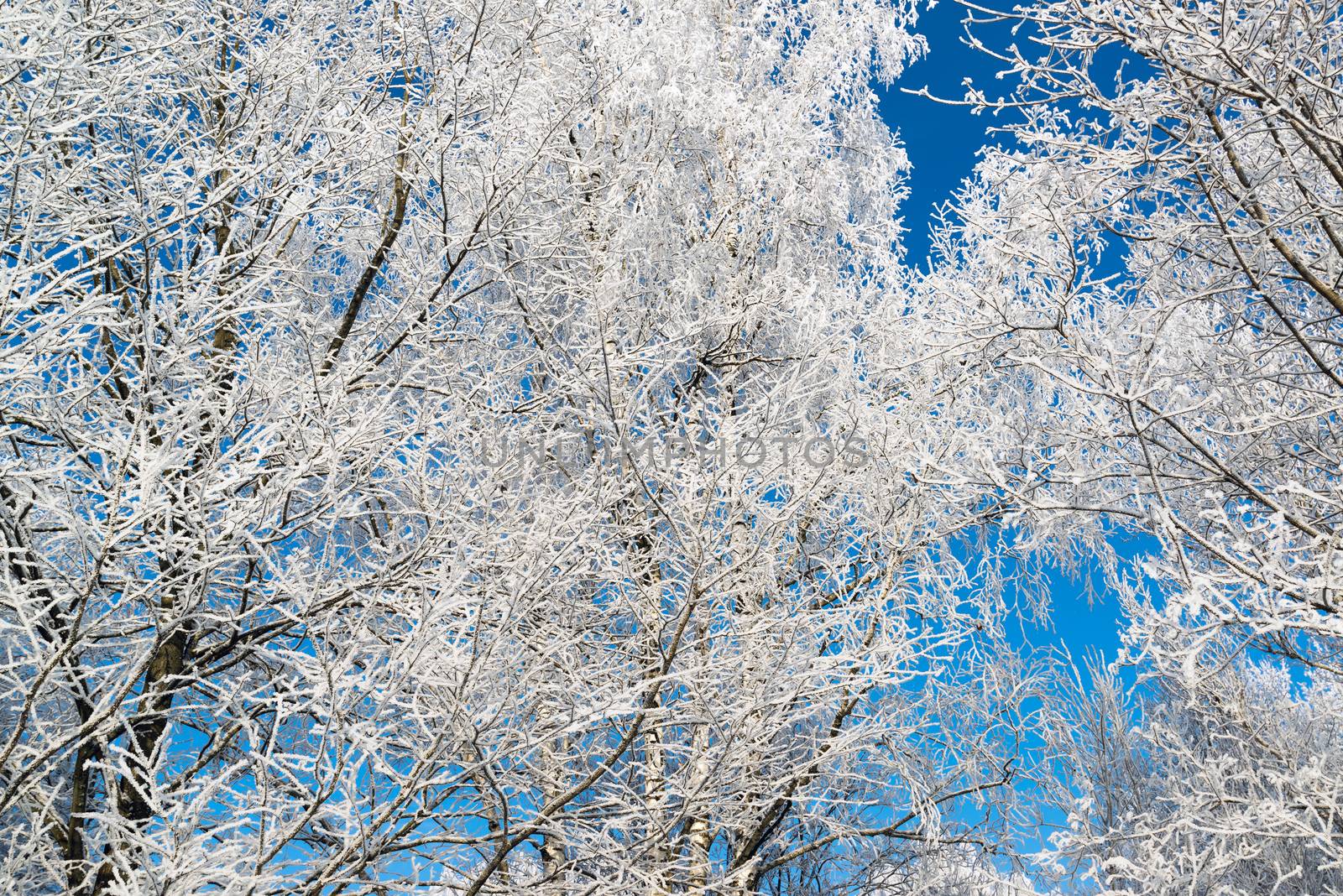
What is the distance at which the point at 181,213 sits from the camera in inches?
141

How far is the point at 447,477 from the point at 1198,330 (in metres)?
5.58

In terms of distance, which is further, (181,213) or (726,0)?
(726,0)

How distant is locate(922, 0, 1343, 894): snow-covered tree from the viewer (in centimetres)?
354

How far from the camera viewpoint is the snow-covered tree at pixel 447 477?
3.07m

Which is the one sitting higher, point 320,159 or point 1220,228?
point 1220,228

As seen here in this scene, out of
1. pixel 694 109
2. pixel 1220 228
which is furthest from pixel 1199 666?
pixel 694 109

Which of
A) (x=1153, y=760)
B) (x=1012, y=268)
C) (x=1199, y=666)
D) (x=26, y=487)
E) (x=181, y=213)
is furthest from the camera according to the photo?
(x=1153, y=760)

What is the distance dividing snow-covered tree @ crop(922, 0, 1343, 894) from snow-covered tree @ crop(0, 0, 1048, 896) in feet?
2.48

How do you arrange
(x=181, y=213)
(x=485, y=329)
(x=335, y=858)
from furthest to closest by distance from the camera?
1. (x=485, y=329)
2. (x=181, y=213)
3. (x=335, y=858)

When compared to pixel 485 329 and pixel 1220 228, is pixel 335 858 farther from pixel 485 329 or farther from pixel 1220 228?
pixel 1220 228

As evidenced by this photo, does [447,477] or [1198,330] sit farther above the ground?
[1198,330]

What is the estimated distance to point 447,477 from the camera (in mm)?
3996

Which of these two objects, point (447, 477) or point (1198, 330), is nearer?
point (447, 477)

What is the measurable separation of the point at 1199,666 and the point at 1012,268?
3379mm
